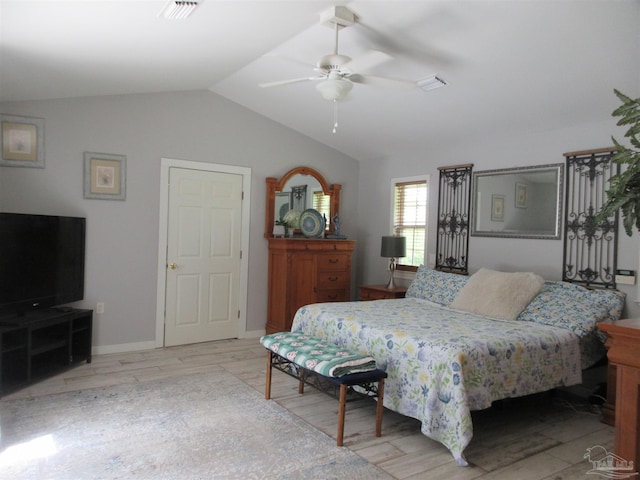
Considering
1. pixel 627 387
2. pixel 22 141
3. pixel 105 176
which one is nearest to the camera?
pixel 627 387

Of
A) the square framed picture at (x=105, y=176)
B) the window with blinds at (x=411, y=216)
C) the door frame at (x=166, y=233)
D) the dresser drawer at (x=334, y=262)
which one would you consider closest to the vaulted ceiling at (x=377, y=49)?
the square framed picture at (x=105, y=176)

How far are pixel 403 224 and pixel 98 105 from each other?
360 centimetres

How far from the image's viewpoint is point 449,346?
2781 mm

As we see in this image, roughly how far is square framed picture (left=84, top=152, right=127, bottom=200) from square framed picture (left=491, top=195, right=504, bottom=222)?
3722 mm

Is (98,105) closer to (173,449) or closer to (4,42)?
(4,42)

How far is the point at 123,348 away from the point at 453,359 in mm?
3455

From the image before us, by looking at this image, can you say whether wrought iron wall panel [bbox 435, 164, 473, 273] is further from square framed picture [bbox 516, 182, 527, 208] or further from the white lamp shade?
square framed picture [bbox 516, 182, 527, 208]

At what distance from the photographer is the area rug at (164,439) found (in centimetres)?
247

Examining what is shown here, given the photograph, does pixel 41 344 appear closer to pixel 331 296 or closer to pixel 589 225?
pixel 331 296

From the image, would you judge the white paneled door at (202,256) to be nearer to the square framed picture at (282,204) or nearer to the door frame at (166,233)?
the door frame at (166,233)

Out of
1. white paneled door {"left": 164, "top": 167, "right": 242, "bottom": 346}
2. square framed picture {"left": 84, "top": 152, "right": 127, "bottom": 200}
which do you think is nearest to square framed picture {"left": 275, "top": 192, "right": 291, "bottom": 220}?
white paneled door {"left": 164, "top": 167, "right": 242, "bottom": 346}

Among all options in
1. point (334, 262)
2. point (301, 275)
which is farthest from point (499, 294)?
point (301, 275)

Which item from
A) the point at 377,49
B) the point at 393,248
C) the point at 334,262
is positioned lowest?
the point at 334,262

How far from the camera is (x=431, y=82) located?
3725 mm
